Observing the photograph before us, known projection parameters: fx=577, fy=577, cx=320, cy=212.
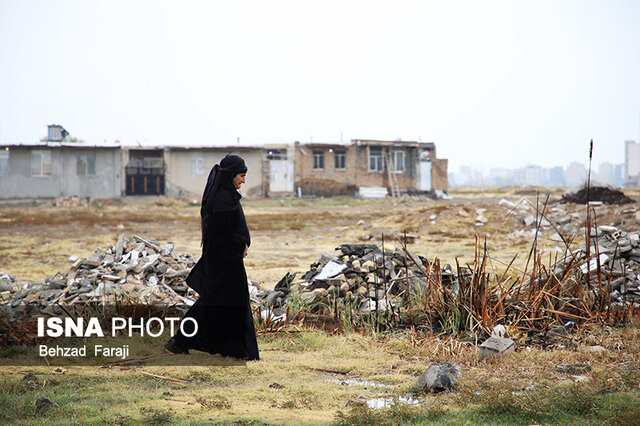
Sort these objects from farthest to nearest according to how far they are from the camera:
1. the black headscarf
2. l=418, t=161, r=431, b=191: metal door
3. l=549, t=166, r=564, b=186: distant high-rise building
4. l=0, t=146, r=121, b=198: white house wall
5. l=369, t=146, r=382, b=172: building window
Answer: l=549, t=166, r=564, b=186: distant high-rise building → l=418, t=161, r=431, b=191: metal door → l=369, t=146, r=382, b=172: building window → l=0, t=146, r=121, b=198: white house wall → the black headscarf

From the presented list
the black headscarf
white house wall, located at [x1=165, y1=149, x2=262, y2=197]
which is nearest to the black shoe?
the black headscarf

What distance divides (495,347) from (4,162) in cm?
3160

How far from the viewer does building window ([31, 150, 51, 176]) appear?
3089 cm

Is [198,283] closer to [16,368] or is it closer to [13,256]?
[16,368]

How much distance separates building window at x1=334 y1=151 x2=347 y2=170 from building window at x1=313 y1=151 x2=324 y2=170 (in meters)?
0.95

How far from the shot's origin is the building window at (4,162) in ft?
99.6

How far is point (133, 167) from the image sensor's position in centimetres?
3238

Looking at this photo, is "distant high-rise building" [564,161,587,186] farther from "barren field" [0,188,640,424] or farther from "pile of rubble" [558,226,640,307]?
"barren field" [0,188,640,424]

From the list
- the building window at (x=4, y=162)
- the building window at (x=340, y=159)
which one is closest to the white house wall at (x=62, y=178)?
the building window at (x=4, y=162)

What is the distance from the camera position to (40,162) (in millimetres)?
30922

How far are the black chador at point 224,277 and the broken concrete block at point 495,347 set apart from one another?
1904 millimetres

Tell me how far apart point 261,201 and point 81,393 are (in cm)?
2862

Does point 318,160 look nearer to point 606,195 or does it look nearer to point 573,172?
point 606,195

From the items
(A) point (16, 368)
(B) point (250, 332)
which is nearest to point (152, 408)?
(B) point (250, 332)
